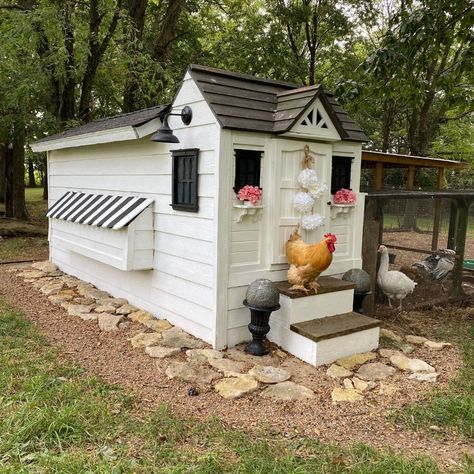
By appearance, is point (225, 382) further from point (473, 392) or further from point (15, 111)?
point (15, 111)

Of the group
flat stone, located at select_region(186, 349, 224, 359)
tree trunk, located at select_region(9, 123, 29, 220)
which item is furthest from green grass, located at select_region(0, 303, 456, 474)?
tree trunk, located at select_region(9, 123, 29, 220)

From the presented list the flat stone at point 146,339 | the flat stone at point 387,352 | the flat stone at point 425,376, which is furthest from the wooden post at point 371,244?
the flat stone at point 146,339

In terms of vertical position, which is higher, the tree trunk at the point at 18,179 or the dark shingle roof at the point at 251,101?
the dark shingle roof at the point at 251,101

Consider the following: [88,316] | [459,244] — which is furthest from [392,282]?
[88,316]

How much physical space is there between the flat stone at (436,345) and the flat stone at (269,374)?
1.61m

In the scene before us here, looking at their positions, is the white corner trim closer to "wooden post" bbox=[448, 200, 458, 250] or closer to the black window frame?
the black window frame

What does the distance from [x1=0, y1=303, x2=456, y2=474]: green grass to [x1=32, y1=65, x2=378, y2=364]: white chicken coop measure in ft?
3.96

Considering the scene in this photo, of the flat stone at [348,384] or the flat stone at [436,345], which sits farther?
the flat stone at [436,345]

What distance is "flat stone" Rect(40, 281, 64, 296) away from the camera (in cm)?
575

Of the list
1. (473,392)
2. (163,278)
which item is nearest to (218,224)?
(163,278)

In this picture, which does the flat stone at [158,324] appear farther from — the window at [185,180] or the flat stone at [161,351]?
the window at [185,180]

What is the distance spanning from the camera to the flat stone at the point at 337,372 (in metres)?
3.48

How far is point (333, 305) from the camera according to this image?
4.14 metres

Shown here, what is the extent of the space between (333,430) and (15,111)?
9.19 metres
